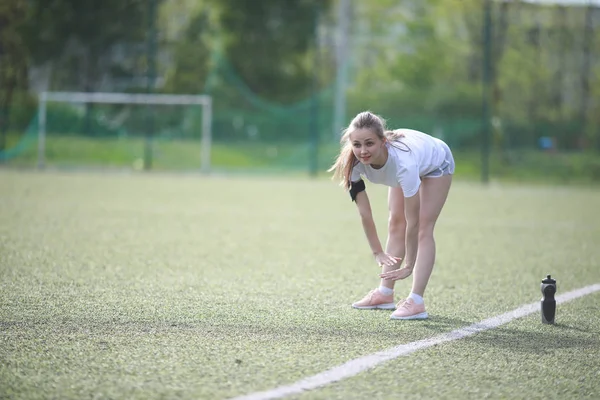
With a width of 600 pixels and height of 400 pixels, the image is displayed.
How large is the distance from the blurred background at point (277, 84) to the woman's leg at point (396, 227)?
58.1 feet

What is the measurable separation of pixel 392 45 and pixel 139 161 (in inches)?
702

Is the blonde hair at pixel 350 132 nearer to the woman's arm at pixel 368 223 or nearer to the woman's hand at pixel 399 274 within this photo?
the woman's arm at pixel 368 223

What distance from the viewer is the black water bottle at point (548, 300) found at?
17.2 ft

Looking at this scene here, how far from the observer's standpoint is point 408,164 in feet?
16.9

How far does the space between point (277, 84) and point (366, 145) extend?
96.5 ft

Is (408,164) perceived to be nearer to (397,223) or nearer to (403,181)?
(403,181)

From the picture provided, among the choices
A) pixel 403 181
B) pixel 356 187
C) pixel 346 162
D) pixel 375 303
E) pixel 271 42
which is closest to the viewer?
pixel 403 181

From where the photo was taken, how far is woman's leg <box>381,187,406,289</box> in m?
5.78

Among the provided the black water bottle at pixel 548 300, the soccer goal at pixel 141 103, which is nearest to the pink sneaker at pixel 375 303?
the black water bottle at pixel 548 300

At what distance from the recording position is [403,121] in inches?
1000

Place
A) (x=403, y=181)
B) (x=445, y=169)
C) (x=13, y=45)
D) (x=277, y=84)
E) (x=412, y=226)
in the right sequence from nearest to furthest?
1. (x=403, y=181)
2. (x=412, y=226)
3. (x=445, y=169)
4. (x=13, y=45)
5. (x=277, y=84)

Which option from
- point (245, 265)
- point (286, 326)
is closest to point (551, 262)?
point (245, 265)

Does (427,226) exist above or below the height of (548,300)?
above

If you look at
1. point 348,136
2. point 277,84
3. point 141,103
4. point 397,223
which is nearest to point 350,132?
point 348,136
